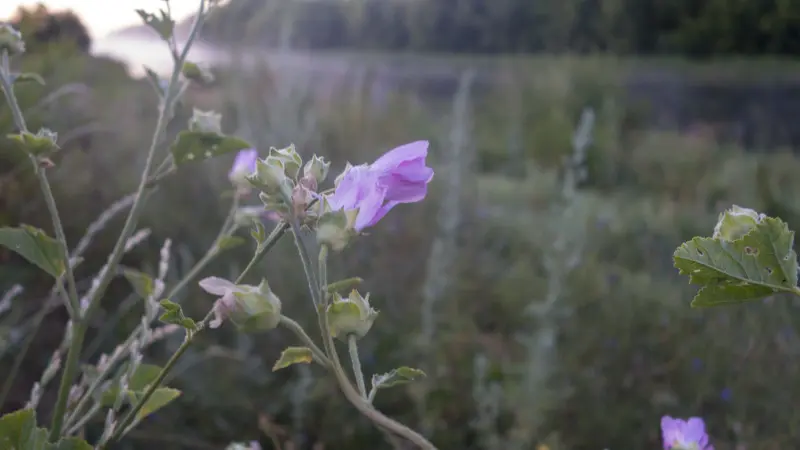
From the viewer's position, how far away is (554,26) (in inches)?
212

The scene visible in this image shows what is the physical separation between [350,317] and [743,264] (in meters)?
0.19

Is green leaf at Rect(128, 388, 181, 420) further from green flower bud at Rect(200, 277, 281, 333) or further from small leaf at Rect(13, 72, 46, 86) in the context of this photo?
small leaf at Rect(13, 72, 46, 86)

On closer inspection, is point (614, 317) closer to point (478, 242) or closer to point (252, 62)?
point (478, 242)

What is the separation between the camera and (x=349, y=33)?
5.34 meters

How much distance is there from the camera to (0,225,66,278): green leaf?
41 centimetres

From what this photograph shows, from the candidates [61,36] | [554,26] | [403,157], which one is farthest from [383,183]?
[554,26]

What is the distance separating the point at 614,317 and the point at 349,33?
4.15m

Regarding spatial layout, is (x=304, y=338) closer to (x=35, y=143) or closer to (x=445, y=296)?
(x=35, y=143)

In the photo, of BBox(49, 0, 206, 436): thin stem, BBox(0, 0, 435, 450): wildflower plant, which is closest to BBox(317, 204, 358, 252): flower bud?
BBox(0, 0, 435, 450): wildflower plant

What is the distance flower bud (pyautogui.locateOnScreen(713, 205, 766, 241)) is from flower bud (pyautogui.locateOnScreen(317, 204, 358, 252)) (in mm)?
178

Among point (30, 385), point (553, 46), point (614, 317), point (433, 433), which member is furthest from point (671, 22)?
point (30, 385)

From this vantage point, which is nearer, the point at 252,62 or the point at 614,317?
the point at 614,317

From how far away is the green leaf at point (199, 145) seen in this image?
17.7 inches

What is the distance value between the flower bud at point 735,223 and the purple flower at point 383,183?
146mm
